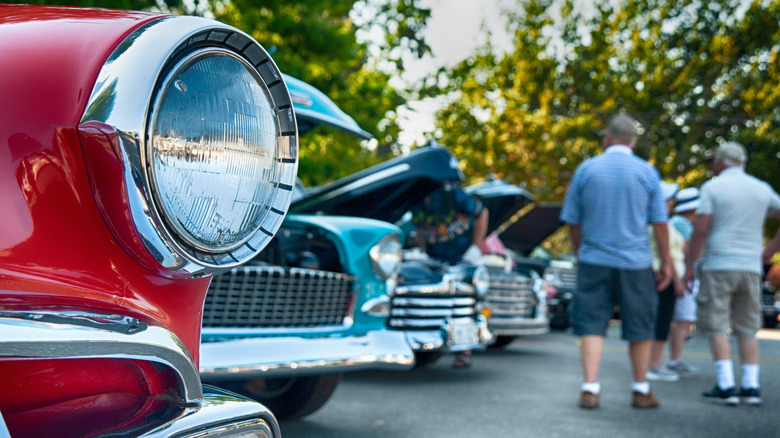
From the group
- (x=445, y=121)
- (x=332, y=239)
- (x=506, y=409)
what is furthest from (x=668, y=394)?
(x=445, y=121)

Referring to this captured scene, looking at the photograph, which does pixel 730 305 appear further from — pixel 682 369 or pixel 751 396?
pixel 682 369

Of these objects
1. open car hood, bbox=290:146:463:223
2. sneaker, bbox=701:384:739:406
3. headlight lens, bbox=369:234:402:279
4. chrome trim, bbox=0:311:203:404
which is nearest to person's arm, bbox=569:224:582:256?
open car hood, bbox=290:146:463:223

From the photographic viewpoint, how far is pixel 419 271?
5527mm

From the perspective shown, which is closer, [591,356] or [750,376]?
[591,356]

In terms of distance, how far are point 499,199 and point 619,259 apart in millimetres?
2774

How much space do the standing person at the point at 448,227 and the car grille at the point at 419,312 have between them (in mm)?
1240

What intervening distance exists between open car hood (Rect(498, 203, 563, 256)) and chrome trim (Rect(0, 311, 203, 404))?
27.1ft

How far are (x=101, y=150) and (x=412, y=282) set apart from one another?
4380 mm

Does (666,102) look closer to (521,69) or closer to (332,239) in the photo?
(521,69)

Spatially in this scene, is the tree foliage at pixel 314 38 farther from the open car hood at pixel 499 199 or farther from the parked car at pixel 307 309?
the parked car at pixel 307 309

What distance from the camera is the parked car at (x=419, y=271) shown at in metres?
4.44

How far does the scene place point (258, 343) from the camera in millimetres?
2932

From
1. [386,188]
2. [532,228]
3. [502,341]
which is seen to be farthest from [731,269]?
[532,228]

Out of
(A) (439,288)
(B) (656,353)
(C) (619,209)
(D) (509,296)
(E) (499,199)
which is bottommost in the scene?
(B) (656,353)
